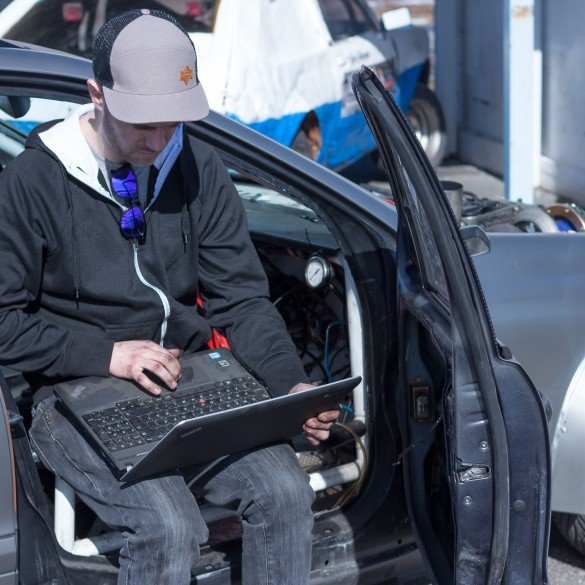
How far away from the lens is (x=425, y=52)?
8.76 meters

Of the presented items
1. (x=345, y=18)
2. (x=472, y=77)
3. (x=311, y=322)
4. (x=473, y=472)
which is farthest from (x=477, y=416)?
(x=472, y=77)

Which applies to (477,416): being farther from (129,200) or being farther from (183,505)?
(129,200)

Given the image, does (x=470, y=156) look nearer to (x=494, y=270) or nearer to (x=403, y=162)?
(x=494, y=270)

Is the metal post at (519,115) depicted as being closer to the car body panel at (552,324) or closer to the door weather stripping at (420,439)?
Result: the car body panel at (552,324)

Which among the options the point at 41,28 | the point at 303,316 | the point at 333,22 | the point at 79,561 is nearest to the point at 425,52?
the point at 333,22

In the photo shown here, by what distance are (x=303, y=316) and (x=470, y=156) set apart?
6.16 m

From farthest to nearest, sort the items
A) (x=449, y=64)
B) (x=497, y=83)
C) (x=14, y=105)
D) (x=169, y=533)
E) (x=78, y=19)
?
(x=449, y=64) → (x=497, y=83) → (x=78, y=19) → (x=14, y=105) → (x=169, y=533)

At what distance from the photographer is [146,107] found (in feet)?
7.64

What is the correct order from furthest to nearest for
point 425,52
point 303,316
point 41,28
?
point 425,52
point 41,28
point 303,316

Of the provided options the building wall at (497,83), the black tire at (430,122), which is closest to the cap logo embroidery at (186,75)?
the building wall at (497,83)

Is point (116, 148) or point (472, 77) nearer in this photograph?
point (116, 148)

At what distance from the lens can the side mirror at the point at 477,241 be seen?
2.59 metres

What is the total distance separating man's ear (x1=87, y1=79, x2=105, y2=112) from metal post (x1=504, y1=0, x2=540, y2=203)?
4.88m

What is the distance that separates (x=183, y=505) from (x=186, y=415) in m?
0.22
